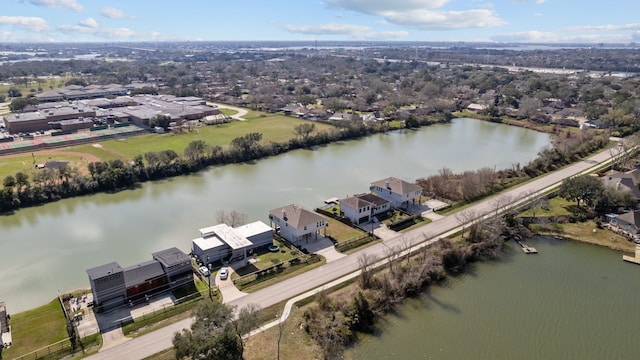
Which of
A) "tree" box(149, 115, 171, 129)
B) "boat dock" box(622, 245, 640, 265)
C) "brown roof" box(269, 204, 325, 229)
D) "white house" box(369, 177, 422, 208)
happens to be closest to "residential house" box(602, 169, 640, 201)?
"boat dock" box(622, 245, 640, 265)

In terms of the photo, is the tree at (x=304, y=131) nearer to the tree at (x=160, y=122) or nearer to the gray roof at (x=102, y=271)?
the tree at (x=160, y=122)

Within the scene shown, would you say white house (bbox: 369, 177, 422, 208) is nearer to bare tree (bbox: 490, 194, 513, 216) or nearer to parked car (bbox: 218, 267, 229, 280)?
bare tree (bbox: 490, 194, 513, 216)

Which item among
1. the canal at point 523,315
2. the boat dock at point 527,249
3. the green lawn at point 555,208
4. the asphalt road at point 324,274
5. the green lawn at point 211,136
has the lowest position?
the canal at point 523,315

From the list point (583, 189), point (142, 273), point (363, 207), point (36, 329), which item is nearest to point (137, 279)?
point (142, 273)

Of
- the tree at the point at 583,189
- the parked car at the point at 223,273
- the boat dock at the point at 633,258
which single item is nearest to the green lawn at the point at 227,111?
the parked car at the point at 223,273

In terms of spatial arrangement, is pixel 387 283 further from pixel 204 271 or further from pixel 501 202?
pixel 501 202

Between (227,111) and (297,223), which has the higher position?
(227,111)
